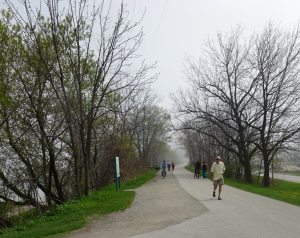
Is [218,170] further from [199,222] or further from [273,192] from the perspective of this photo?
[273,192]

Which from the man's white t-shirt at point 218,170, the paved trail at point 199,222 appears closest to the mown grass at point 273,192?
the man's white t-shirt at point 218,170

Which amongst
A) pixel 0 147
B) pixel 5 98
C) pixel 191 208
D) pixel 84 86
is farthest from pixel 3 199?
pixel 191 208

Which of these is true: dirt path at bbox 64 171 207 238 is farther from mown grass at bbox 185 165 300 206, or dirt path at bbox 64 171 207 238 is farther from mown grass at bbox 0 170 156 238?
mown grass at bbox 185 165 300 206

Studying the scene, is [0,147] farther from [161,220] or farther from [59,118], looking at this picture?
[161,220]

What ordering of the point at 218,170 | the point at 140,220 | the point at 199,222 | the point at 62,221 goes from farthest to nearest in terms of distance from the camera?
the point at 218,170
the point at 62,221
the point at 140,220
the point at 199,222

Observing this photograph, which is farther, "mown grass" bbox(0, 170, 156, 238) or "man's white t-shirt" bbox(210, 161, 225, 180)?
"man's white t-shirt" bbox(210, 161, 225, 180)

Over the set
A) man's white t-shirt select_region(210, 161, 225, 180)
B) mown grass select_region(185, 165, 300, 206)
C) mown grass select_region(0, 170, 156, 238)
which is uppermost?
man's white t-shirt select_region(210, 161, 225, 180)

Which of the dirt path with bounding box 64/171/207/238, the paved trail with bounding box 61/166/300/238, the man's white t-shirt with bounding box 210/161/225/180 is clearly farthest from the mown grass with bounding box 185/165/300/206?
the dirt path with bounding box 64/171/207/238

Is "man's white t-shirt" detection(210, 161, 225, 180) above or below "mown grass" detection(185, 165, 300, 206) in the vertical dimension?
above

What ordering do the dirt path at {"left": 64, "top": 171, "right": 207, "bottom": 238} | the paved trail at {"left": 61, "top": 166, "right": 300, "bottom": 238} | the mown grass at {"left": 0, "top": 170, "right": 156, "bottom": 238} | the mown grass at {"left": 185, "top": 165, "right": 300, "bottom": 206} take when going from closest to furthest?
the paved trail at {"left": 61, "top": 166, "right": 300, "bottom": 238}, the dirt path at {"left": 64, "top": 171, "right": 207, "bottom": 238}, the mown grass at {"left": 0, "top": 170, "right": 156, "bottom": 238}, the mown grass at {"left": 185, "top": 165, "right": 300, "bottom": 206}

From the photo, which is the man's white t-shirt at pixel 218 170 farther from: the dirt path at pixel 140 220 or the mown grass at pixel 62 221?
the mown grass at pixel 62 221

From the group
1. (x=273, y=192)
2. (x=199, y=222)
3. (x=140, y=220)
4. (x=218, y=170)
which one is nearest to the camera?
(x=199, y=222)

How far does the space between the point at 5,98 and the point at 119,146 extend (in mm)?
10150

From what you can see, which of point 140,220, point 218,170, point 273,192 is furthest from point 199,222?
point 273,192
